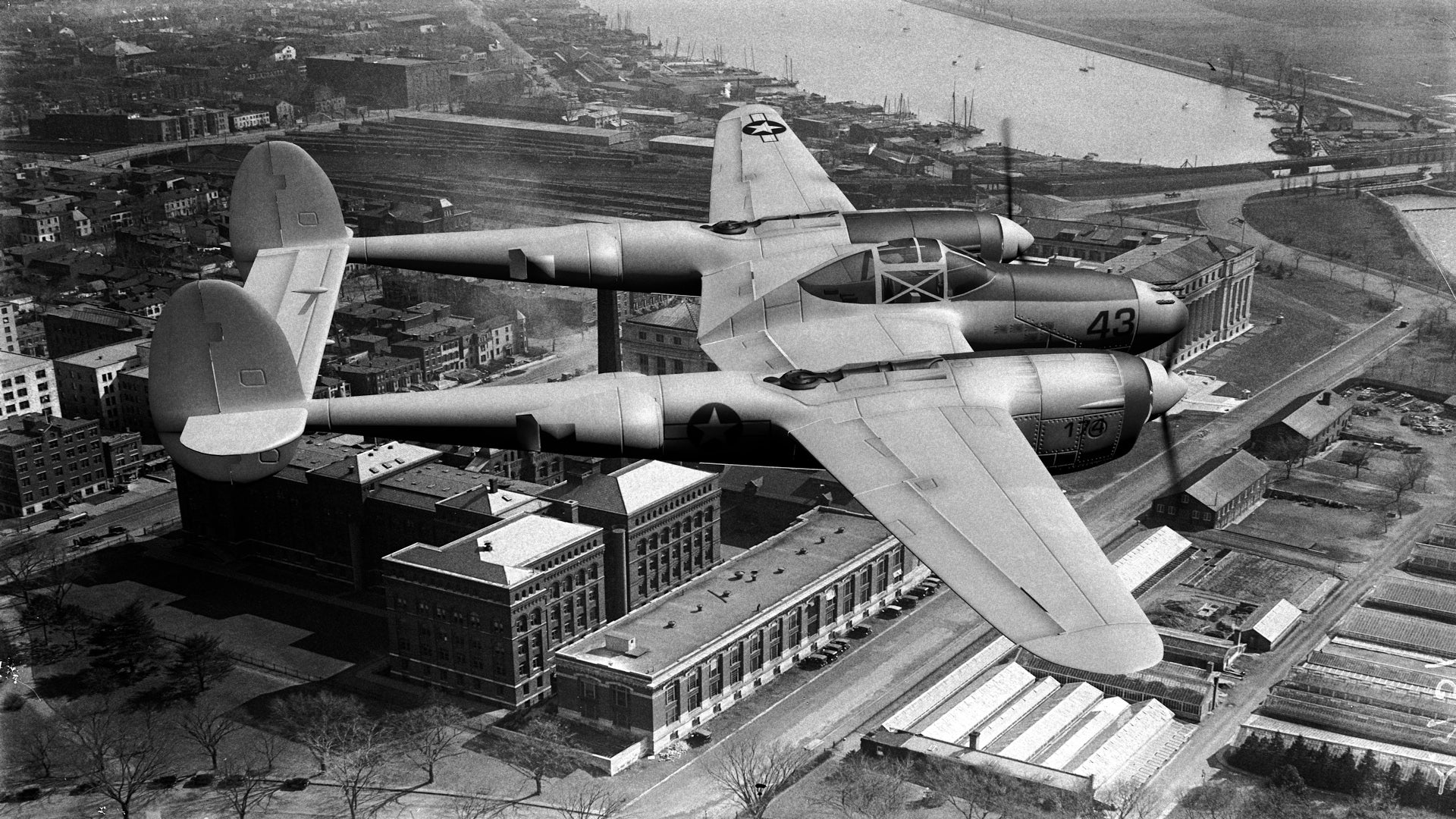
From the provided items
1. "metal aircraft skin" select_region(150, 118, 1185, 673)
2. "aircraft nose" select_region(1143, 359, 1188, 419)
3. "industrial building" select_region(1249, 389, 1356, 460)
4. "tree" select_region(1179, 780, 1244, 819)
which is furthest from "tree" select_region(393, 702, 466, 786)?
"industrial building" select_region(1249, 389, 1356, 460)

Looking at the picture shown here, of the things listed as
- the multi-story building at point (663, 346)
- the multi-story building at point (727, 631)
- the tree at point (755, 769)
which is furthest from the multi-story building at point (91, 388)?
the tree at point (755, 769)

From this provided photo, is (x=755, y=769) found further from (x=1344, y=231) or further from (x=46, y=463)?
(x=1344, y=231)

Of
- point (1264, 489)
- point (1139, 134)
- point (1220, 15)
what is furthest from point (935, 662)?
point (1220, 15)

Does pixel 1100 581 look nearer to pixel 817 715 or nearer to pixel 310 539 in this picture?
pixel 817 715

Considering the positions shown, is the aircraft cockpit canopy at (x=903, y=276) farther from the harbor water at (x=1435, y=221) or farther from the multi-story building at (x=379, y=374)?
the harbor water at (x=1435, y=221)

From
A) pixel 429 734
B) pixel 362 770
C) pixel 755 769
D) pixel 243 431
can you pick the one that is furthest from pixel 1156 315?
pixel 362 770

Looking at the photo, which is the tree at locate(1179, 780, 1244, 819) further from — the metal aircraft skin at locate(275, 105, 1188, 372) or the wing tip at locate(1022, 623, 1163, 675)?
the wing tip at locate(1022, 623, 1163, 675)
